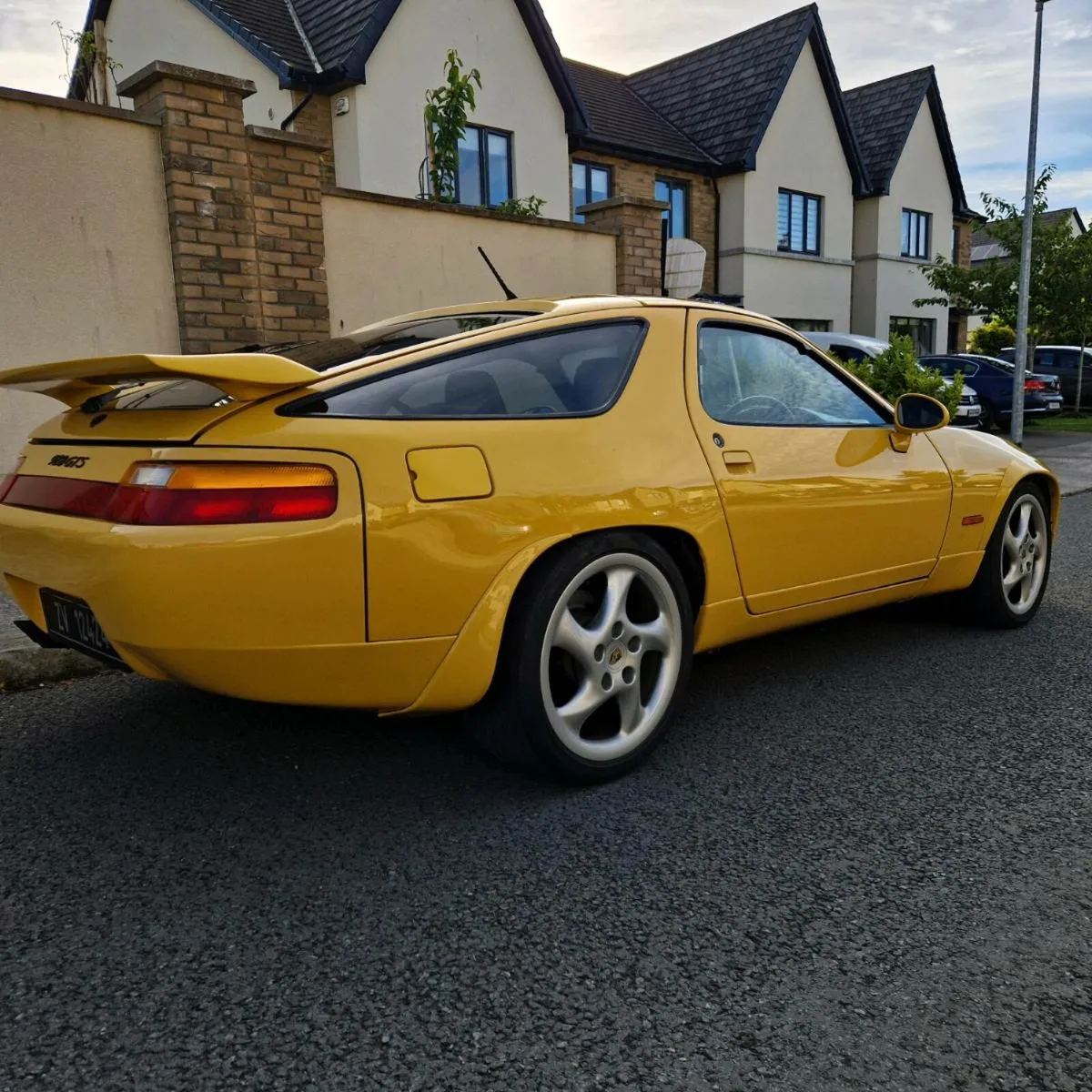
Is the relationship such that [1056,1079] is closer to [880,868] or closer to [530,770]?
[880,868]

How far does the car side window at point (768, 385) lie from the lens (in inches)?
135

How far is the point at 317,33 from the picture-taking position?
1498 cm

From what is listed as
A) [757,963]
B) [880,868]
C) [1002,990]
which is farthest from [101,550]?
[1002,990]

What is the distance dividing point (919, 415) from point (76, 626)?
312 centimetres

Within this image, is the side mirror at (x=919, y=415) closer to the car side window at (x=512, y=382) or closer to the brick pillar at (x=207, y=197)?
the car side window at (x=512, y=382)

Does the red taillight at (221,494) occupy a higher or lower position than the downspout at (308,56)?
lower

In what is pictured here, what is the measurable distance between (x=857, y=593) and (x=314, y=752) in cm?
208

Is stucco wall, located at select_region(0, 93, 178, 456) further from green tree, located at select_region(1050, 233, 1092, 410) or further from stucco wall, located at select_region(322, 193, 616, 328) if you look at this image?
green tree, located at select_region(1050, 233, 1092, 410)

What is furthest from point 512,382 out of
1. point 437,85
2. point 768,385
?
point 437,85

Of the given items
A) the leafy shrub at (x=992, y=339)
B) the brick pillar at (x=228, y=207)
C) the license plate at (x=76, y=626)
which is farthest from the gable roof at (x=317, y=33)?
the leafy shrub at (x=992, y=339)

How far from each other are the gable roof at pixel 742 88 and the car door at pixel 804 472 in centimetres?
1896

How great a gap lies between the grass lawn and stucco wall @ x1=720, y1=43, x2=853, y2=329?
5.13 meters

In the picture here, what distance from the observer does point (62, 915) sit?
2.23 metres

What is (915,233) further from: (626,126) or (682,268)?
(682,268)
